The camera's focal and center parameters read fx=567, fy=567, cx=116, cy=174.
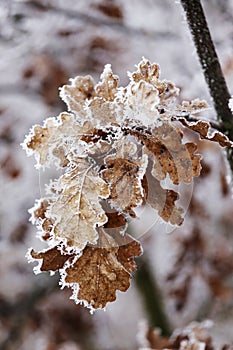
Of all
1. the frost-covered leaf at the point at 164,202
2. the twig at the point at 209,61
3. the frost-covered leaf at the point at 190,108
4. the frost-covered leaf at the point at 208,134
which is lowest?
the frost-covered leaf at the point at 164,202

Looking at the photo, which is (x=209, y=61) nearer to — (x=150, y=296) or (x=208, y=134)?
(x=208, y=134)

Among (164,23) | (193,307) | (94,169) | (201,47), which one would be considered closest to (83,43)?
(164,23)

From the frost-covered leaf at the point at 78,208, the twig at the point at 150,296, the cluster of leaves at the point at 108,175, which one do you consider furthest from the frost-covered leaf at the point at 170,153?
the twig at the point at 150,296

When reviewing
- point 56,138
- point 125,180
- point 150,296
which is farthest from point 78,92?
point 150,296

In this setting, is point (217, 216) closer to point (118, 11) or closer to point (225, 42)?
point (118, 11)

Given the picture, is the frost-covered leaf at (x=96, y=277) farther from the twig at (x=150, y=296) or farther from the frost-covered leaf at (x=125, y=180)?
the twig at (x=150, y=296)
